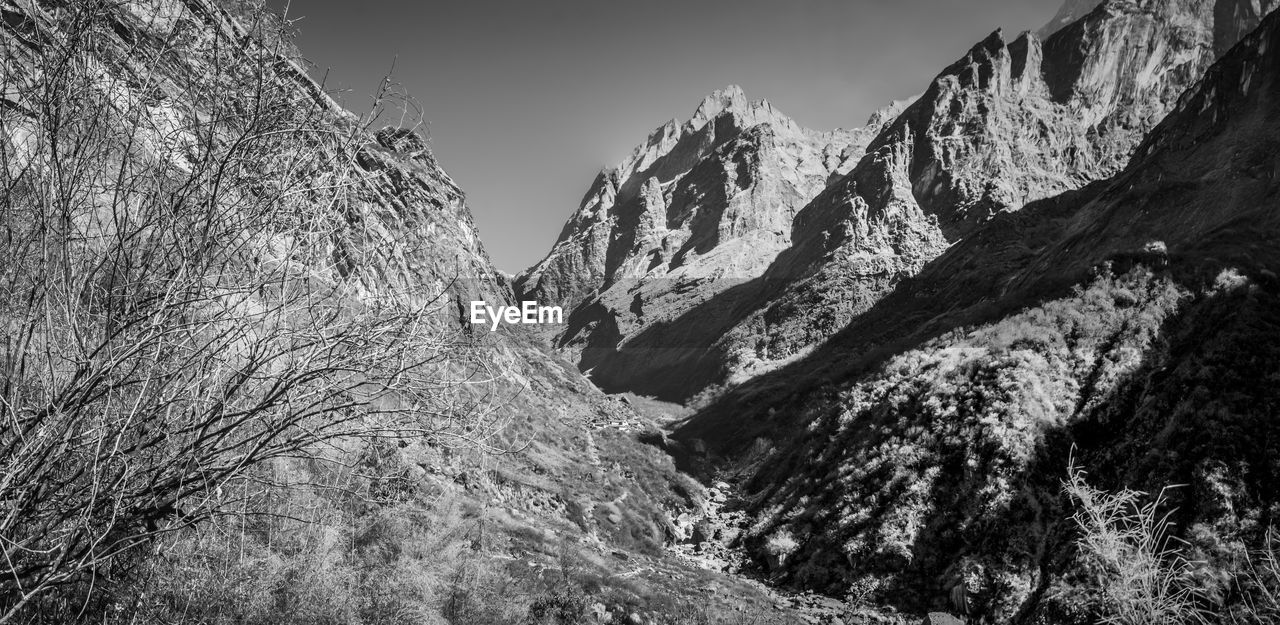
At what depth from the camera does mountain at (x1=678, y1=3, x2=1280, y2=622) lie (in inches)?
417

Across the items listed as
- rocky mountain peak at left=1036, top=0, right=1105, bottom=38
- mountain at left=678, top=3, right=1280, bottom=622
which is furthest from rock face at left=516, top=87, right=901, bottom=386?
rocky mountain peak at left=1036, top=0, right=1105, bottom=38

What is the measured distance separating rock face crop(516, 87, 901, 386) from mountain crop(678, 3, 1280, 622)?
68.6 m

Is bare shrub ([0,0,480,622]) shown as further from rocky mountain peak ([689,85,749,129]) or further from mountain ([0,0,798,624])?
rocky mountain peak ([689,85,749,129])

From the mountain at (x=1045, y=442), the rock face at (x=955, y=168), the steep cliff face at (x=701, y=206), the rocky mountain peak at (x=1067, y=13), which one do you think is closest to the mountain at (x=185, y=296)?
the mountain at (x=1045, y=442)

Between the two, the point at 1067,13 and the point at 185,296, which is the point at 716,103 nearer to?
the point at 1067,13

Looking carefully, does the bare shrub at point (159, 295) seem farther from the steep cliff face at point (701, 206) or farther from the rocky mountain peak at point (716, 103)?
the rocky mountain peak at point (716, 103)

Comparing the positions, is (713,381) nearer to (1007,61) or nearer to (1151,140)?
(1151,140)

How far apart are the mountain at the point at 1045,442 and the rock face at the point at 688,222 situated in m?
68.6

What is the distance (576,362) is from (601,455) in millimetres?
70034

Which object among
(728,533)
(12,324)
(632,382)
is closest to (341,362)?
(12,324)

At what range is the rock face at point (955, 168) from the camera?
67000mm

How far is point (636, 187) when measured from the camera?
155625mm

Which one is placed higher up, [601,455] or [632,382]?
[632,382]

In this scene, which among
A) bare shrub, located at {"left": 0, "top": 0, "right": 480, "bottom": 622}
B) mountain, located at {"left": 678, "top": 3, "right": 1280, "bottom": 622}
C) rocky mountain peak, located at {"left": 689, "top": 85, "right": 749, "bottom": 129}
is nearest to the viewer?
bare shrub, located at {"left": 0, "top": 0, "right": 480, "bottom": 622}
